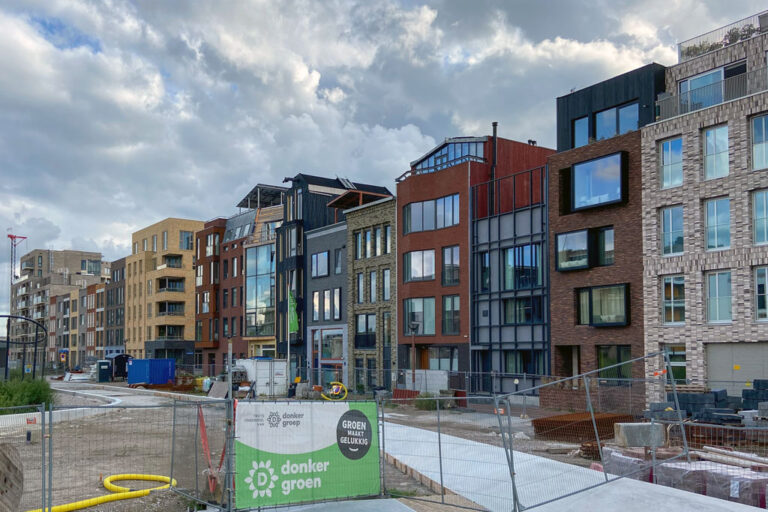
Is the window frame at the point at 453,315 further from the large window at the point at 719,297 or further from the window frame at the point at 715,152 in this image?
the window frame at the point at 715,152

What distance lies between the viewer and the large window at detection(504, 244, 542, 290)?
127 feet

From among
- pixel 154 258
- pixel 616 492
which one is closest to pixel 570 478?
pixel 616 492

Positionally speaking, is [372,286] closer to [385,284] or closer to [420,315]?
[385,284]

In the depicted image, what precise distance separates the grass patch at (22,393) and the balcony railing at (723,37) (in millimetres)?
31728

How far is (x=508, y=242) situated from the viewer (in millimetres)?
40219

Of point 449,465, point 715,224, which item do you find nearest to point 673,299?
point 715,224

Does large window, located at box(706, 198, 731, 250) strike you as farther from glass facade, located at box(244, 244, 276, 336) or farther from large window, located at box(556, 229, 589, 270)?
glass facade, located at box(244, 244, 276, 336)

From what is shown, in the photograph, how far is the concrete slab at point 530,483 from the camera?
1141 cm

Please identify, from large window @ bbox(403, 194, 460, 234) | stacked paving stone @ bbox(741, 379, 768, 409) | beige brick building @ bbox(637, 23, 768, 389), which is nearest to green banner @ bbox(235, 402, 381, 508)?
stacked paving stone @ bbox(741, 379, 768, 409)

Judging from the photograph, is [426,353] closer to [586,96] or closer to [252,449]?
[586,96]

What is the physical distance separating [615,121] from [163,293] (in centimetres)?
6847

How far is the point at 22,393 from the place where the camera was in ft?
94.7

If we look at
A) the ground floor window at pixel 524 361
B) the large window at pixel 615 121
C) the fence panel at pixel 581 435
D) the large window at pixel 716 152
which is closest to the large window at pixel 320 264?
the ground floor window at pixel 524 361

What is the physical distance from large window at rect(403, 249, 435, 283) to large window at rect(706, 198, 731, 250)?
709 inches
